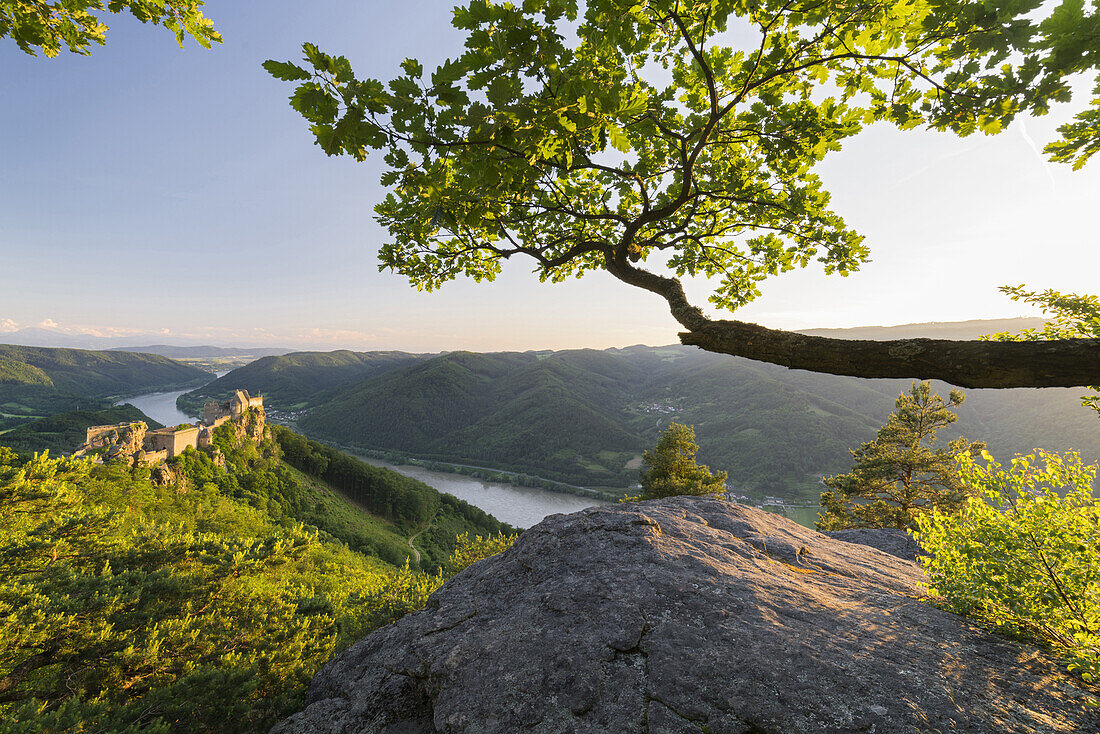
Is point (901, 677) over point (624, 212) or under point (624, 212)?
under

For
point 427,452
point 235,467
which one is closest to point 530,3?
point 235,467

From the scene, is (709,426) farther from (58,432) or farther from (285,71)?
(58,432)

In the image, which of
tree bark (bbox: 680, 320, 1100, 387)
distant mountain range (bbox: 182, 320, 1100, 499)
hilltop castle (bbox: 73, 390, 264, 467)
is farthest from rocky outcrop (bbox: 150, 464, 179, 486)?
distant mountain range (bbox: 182, 320, 1100, 499)

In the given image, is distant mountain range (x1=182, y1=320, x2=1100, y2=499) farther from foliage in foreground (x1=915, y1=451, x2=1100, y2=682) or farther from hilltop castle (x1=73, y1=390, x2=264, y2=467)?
foliage in foreground (x1=915, y1=451, x2=1100, y2=682)

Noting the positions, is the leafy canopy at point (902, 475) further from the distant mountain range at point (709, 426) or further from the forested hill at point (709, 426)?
the distant mountain range at point (709, 426)

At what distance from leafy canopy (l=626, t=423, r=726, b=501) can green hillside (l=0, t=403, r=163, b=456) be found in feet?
377

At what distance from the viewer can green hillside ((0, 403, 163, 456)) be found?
7688cm

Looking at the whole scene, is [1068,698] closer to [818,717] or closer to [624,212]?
[818,717]

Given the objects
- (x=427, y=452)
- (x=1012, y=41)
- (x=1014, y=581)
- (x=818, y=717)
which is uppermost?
(x=1012, y=41)

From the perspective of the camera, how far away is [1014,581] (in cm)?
427

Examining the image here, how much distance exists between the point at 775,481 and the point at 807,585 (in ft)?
425

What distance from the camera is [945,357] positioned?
254cm

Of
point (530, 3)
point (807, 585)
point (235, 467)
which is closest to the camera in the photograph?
point (530, 3)

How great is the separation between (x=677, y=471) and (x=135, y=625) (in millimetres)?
24322
